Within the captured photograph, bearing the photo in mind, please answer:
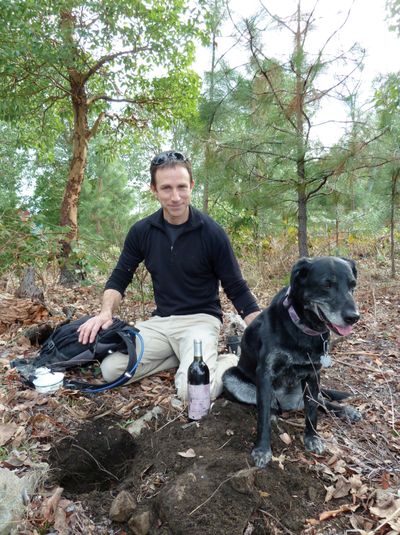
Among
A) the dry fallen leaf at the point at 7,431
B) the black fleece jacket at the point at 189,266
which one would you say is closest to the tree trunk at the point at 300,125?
the black fleece jacket at the point at 189,266

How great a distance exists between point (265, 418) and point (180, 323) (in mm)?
1329

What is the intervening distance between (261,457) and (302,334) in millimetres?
772

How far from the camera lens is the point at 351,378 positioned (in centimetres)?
359

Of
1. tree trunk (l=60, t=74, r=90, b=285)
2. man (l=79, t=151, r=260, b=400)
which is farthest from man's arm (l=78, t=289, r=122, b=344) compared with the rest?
tree trunk (l=60, t=74, r=90, b=285)

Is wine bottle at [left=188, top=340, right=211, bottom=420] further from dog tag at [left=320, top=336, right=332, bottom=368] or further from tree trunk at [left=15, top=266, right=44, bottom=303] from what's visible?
tree trunk at [left=15, top=266, right=44, bottom=303]

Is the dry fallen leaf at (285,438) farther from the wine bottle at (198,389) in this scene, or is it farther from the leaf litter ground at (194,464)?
the wine bottle at (198,389)

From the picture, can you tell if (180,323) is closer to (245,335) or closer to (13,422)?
(245,335)

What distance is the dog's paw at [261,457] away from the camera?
2234mm

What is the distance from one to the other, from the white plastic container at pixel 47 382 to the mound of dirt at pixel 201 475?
56 cm

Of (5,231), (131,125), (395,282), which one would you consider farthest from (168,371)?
(131,125)

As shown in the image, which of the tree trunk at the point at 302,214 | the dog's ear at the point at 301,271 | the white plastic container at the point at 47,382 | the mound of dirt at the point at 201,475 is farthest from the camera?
the tree trunk at the point at 302,214

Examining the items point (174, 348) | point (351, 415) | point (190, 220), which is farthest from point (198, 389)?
point (190, 220)

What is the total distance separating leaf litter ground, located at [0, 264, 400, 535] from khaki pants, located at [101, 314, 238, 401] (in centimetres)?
17

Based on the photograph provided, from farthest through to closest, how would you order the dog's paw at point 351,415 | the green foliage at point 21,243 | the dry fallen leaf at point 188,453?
the green foliage at point 21,243
the dog's paw at point 351,415
the dry fallen leaf at point 188,453
